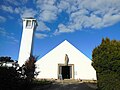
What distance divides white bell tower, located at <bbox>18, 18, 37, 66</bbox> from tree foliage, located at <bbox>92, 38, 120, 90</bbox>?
551 inches

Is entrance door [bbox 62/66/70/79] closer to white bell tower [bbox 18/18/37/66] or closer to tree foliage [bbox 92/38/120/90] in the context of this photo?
white bell tower [bbox 18/18/37/66]

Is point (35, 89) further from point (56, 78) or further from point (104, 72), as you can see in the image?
point (56, 78)

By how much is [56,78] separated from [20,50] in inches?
275

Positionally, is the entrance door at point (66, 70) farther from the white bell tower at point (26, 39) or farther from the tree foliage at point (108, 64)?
the tree foliage at point (108, 64)

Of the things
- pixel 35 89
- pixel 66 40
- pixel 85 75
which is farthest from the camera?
pixel 66 40

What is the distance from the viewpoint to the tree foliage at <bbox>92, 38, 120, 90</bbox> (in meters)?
13.9

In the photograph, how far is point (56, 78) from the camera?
84.0 ft

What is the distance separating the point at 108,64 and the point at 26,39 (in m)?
17.0

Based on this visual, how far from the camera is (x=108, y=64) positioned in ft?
48.1

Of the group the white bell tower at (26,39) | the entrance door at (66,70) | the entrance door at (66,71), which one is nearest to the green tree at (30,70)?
the entrance door at (66,70)

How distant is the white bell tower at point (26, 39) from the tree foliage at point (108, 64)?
1400 centimetres

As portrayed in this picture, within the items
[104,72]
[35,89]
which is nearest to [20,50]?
[35,89]

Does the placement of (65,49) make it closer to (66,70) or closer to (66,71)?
(66,70)

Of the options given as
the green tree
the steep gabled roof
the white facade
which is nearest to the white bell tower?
the white facade
